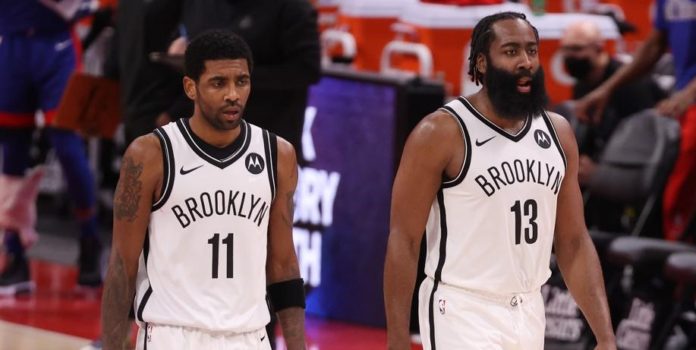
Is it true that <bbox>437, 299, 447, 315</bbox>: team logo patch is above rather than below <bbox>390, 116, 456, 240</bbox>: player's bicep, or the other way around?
below

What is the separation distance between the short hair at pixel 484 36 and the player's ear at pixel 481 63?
10mm

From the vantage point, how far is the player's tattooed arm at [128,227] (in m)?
4.51

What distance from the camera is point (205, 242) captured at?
14.9 feet

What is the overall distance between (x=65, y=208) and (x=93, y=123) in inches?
181

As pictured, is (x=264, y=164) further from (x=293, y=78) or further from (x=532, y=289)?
(x=293, y=78)

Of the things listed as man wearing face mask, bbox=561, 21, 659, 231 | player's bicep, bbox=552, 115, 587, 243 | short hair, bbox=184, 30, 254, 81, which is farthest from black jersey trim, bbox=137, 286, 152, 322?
man wearing face mask, bbox=561, 21, 659, 231

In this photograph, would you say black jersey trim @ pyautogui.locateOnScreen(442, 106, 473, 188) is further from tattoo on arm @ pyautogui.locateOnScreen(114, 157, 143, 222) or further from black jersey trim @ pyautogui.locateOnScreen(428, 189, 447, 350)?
tattoo on arm @ pyautogui.locateOnScreen(114, 157, 143, 222)

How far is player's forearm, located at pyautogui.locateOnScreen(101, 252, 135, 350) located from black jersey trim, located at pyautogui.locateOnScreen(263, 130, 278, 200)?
52 cm

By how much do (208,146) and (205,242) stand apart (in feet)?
0.99

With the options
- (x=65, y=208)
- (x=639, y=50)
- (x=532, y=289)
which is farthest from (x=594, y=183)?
(x=65, y=208)

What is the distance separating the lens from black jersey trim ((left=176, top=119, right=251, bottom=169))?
459cm

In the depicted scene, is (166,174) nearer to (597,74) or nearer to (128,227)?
(128,227)

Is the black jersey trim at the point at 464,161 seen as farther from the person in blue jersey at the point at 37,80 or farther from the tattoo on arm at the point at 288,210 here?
the person in blue jersey at the point at 37,80

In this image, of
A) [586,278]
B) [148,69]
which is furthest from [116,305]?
[148,69]
